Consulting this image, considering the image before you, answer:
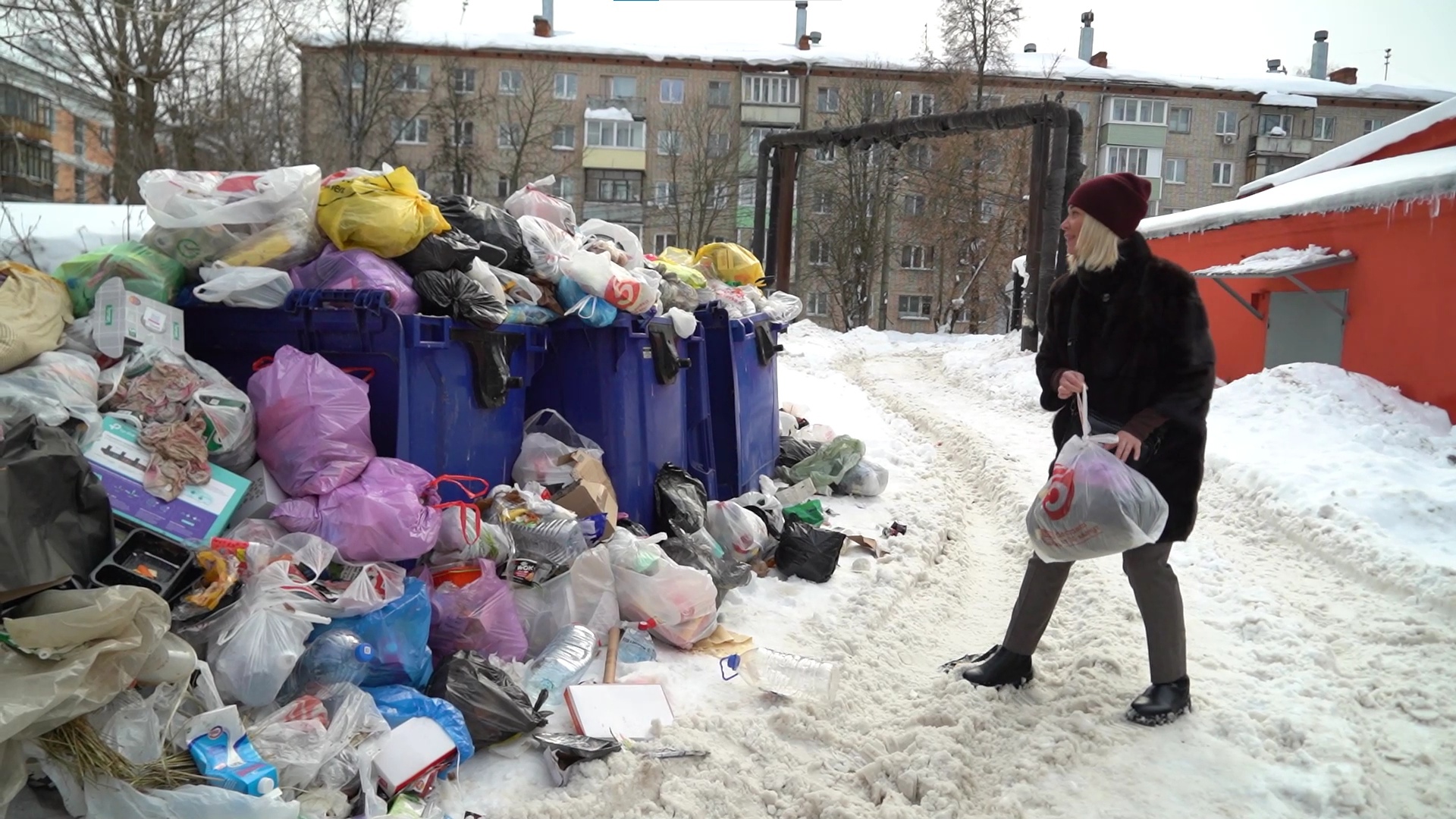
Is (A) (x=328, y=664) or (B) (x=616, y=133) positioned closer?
(A) (x=328, y=664)

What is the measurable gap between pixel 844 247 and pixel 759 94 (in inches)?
354

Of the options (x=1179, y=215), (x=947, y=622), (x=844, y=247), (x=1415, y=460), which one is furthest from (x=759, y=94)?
(x=947, y=622)

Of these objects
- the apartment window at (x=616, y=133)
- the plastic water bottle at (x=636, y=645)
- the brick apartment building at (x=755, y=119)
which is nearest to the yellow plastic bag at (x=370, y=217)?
the plastic water bottle at (x=636, y=645)

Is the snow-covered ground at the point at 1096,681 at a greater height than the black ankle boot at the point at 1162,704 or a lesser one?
lesser

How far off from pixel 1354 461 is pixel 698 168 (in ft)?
104

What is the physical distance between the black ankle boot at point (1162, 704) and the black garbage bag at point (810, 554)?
185 centimetres

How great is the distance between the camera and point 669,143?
1526 inches

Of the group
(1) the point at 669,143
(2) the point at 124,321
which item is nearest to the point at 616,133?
(1) the point at 669,143

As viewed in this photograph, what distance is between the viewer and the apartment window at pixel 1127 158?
4047 centimetres

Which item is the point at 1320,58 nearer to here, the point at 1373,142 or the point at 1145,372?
the point at 1373,142

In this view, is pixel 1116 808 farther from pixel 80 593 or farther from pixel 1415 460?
pixel 1415 460

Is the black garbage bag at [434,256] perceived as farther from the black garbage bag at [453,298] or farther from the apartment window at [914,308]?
the apartment window at [914,308]

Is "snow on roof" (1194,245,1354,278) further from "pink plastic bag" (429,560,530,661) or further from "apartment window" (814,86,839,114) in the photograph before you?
"apartment window" (814,86,839,114)

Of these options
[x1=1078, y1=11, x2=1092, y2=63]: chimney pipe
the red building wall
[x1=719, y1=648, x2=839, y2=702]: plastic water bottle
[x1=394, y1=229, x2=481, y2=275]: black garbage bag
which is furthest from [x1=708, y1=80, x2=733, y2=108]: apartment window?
[x1=719, y1=648, x2=839, y2=702]: plastic water bottle
